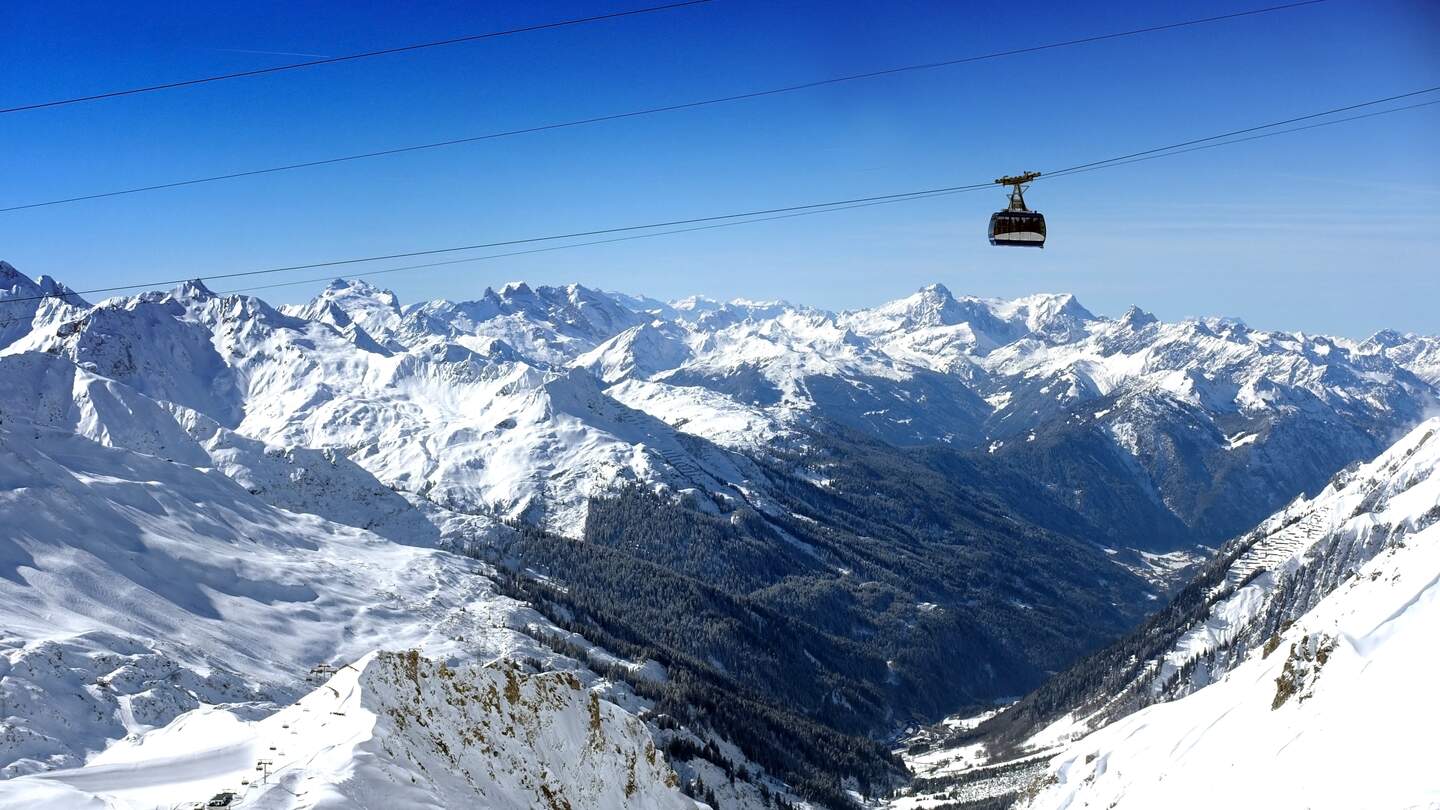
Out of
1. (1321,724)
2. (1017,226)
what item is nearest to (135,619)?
(1017,226)

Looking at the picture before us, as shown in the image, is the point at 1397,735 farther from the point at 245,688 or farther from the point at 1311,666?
the point at 245,688

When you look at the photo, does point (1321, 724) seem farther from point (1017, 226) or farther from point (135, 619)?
point (135, 619)

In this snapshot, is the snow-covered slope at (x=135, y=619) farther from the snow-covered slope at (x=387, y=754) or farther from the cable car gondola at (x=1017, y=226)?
the cable car gondola at (x=1017, y=226)

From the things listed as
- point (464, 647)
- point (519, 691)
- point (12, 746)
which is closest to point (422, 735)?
point (519, 691)

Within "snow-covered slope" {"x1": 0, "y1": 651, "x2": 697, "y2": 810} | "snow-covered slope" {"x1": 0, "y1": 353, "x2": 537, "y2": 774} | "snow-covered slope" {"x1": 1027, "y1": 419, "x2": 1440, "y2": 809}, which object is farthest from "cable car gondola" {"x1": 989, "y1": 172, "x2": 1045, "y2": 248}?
"snow-covered slope" {"x1": 0, "y1": 353, "x2": 537, "y2": 774}

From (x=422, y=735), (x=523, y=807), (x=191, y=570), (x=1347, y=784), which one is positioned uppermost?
(x=191, y=570)
